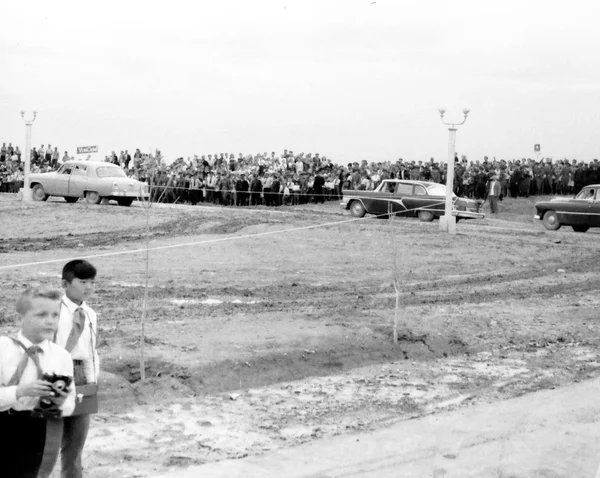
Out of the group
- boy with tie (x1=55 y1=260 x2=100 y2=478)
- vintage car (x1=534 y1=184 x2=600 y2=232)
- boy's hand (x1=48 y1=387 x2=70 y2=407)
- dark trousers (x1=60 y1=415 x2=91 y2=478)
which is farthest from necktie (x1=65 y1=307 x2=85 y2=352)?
vintage car (x1=534 y1=184 x2=600 y2=232)

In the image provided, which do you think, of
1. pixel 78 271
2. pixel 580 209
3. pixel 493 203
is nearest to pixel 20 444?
pixel 78 271

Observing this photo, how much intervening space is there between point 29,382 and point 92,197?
27784 mm

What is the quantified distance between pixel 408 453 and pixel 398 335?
4.47m

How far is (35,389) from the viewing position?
15.3 feet

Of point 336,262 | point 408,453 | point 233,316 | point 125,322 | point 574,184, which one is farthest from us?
point 574,184

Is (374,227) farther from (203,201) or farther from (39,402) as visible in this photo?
(39,402)

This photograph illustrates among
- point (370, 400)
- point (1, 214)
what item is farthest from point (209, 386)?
point (1, 214)

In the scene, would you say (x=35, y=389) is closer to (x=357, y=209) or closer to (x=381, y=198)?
(x=381, y=198)

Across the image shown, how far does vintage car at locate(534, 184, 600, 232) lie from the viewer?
2756 cm

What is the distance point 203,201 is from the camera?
3553cm

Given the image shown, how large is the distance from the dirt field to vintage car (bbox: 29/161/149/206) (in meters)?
7.96

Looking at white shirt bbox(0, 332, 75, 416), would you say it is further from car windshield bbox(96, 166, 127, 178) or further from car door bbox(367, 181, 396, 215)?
car windshield bbox(96, 166, 127, 178)

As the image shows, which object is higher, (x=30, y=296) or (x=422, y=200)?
(x=30, y=296)

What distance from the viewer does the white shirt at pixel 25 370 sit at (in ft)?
15.4
